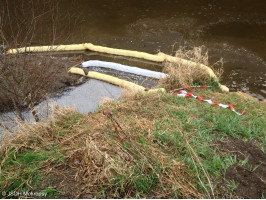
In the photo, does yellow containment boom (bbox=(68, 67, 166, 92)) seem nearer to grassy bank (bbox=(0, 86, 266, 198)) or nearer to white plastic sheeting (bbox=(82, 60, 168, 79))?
white plastic sheeting (bbox=(82, 60, 168, 79))

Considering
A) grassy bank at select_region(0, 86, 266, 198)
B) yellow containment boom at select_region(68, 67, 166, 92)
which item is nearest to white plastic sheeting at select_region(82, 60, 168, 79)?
yellow containment boom at select_region(68, 67, 166, 92)

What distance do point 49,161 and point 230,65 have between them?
229 inches

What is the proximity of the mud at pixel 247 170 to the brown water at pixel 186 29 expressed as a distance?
10.7ft

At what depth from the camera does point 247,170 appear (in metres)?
2.65

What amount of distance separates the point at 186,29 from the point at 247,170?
752cm

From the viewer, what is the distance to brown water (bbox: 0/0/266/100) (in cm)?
707

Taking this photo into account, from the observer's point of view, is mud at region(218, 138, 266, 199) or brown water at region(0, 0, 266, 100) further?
brown water at region(0, 0, 266, 100)

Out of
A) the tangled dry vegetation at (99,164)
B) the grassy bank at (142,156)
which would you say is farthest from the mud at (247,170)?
the tangled dry vegetation at (99,164)

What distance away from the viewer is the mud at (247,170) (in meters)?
2.41

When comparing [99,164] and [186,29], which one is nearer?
[99,164]

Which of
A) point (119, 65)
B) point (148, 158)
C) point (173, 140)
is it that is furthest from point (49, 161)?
point (119, 65)
